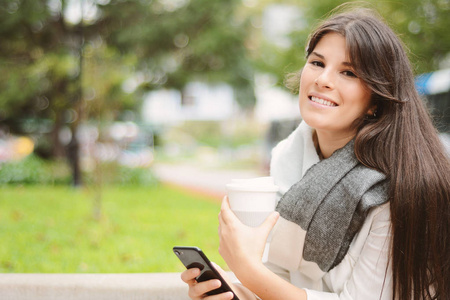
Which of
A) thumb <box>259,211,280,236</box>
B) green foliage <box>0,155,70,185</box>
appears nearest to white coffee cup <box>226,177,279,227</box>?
thumb <box>259,211,280,236</box>

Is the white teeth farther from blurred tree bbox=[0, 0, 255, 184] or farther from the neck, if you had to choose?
blurred tree bbox=[0, 0, 255, 184]

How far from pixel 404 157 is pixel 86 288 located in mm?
1485

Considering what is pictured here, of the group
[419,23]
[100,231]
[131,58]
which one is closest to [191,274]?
[100,231]

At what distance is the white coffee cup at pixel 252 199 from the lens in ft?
4.85

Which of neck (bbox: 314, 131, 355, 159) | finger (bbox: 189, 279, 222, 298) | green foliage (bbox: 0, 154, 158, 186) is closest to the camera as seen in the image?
finger (bbox: 189, 279, 222, 298)

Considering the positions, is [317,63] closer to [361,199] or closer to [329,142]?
[329,142]

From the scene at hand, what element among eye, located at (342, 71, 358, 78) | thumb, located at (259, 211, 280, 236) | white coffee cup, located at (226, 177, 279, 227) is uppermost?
eye, located at (342, 71, 358, 78)

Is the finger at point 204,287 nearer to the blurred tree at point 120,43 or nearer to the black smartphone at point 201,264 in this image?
the black smartphone at point 201,264

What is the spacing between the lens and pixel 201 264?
1570 mm

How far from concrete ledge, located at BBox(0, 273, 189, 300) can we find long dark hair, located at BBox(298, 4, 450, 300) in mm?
1067

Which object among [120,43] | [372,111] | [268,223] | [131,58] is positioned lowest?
[268,223]

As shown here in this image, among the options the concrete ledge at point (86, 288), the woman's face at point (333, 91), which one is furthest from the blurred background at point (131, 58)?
the woman's face at point (333, 91)

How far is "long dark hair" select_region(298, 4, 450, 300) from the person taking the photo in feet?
5.09

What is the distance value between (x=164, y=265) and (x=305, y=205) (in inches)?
109
